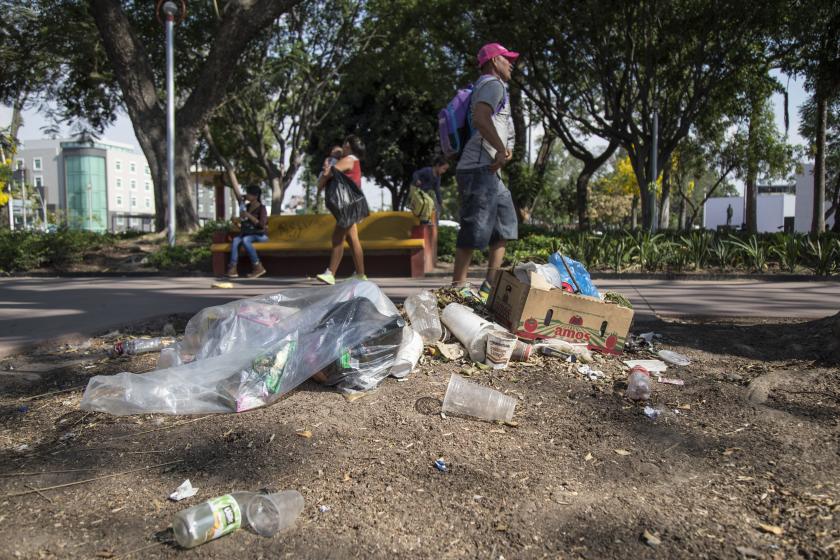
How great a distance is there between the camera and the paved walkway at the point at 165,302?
462 centimetres

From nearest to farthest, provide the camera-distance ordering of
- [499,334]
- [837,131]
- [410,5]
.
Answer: [499,334] → [410,5] → [837,131]

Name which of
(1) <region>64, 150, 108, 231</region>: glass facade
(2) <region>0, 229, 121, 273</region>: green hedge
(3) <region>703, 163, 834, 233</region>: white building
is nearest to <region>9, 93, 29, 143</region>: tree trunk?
(2) <region>0, 229, 121, 273</region>: green hedge

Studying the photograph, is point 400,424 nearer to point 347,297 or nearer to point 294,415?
point 294,415

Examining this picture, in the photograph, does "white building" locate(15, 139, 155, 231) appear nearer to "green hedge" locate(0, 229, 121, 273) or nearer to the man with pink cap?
"green hedge" locate(0, 229, 121, 273)

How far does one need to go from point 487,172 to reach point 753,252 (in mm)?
6888

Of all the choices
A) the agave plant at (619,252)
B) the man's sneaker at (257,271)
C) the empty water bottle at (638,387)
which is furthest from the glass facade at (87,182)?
the empty water bottle at (638,387)

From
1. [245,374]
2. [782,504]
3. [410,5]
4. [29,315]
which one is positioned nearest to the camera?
[782,504]

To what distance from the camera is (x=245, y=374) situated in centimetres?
286

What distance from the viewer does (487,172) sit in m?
4.60

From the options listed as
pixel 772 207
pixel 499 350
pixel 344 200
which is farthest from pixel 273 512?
pixel 772 207

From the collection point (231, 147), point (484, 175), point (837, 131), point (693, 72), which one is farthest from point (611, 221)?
point (484, 175)

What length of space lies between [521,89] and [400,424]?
678 inches

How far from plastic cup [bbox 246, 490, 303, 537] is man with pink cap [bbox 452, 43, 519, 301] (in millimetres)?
2723

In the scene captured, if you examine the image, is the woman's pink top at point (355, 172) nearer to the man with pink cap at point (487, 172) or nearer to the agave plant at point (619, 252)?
the man with pink cap at point (487, 172)
